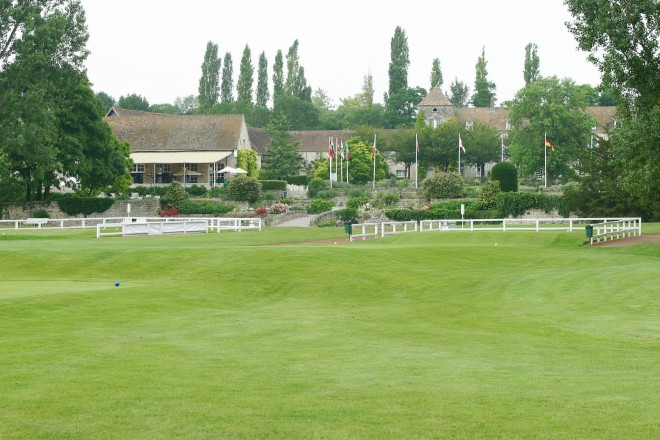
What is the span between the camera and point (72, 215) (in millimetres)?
79188

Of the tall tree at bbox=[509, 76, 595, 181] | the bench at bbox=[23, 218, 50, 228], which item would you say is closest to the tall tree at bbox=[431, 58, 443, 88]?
the tall tree at bbox=[509, 76, 595, 181]

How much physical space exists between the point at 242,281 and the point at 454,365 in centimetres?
1624

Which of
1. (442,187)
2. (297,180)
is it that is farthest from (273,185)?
(442,187)

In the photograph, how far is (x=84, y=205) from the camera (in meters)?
79.9

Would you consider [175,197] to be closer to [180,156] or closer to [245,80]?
[180,156]

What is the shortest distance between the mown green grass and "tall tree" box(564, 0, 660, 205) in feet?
15.7

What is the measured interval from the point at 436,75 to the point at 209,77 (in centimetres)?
3911

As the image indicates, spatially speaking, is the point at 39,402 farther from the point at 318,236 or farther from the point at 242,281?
the point at 318,236

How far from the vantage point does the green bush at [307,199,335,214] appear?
3083 inches

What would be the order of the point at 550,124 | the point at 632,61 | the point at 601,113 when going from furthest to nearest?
the point at 601,113
the point at 550,124
the point at 632,61

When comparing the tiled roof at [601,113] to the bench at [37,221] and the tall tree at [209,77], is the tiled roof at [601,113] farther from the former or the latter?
the bench at [37,221]

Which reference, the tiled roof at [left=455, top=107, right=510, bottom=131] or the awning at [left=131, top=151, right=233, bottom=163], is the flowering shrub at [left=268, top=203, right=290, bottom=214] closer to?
the awning at [left=131, top=151, right=233, bottom=163]

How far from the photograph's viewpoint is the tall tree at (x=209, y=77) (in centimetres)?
14450

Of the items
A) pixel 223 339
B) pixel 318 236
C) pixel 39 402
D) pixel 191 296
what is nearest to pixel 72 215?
pixel 318 236
